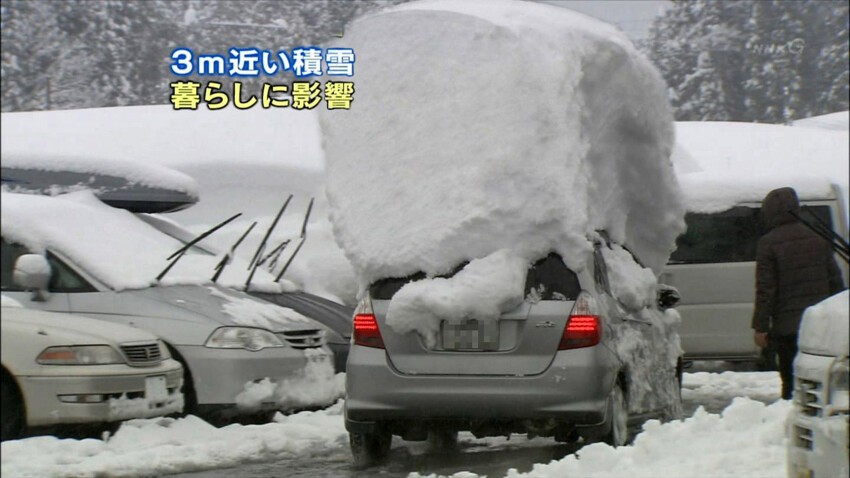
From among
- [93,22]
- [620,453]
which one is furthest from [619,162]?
[93,22]

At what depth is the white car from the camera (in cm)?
545

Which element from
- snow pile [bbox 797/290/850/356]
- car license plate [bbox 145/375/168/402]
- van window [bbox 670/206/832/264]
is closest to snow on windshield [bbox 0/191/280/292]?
car license plate [bbox 145/375/168/402]

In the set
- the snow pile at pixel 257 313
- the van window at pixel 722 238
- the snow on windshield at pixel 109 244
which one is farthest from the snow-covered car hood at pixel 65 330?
the van window at pixel 722 238

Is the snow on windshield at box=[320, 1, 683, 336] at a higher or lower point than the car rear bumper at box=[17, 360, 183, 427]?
higher

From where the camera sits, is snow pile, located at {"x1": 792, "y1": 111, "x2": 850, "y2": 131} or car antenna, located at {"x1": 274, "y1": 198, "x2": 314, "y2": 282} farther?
car antenna, located at {"x1": 274, "y1": 198, "x2": 314, "y2": 282}

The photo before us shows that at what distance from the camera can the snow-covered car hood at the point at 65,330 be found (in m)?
4.93

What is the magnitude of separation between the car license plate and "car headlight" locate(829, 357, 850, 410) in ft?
12.4

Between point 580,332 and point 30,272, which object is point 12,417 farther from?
point 580,332

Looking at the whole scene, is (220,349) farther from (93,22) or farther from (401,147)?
(93,22)

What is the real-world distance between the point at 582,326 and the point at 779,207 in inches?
80.2

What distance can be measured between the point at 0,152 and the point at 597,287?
4.38 metres

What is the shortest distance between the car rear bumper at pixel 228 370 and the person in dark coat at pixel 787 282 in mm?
3069

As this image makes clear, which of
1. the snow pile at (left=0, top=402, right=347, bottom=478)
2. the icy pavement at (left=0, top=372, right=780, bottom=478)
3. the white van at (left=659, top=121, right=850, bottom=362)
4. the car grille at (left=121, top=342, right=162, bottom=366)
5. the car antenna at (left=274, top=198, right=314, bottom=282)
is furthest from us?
the white van at (left=659, top=121, right=850, bottom=362)

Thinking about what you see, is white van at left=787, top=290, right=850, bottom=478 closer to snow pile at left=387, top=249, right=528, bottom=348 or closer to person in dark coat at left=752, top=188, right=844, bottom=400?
snow pile at left=387, top=249, right=528, bottom=348
